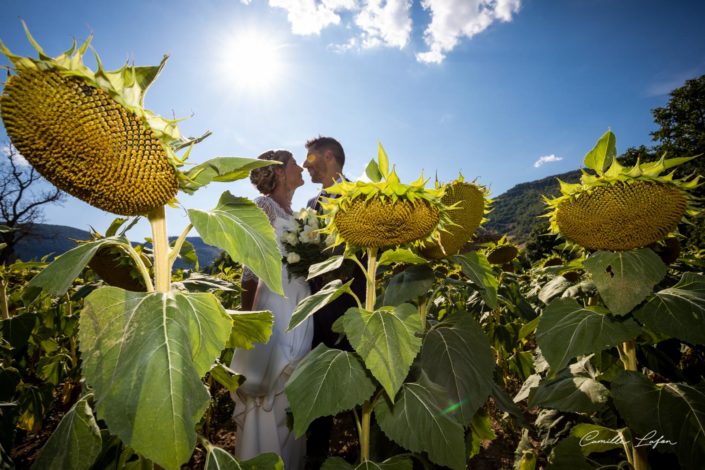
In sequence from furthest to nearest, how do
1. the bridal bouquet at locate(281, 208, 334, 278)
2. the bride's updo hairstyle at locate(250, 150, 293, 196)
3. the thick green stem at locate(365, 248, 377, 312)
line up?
the bride's updo hairstyle at locate(250, 150, 293, 196) → the bridal bouquet at locate(281, 208, 334, 278) → the thick green stem at locate(365, 248, 377, 312)

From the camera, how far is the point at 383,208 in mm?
1483

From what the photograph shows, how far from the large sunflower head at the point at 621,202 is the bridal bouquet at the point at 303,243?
1.72 metres

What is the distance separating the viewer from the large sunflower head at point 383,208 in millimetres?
1483

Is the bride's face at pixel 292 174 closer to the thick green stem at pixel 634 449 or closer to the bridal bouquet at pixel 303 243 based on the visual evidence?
the bridal bouquet at pixel 303 243

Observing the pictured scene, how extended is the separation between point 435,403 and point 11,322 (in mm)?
4358

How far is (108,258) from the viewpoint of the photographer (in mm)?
1613

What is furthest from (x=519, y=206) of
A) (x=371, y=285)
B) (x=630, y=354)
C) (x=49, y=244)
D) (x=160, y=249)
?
(x=49, y=244)

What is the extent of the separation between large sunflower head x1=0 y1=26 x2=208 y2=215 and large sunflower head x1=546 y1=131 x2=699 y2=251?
5.61 feet

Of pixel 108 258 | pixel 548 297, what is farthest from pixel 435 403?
pixel 108 258

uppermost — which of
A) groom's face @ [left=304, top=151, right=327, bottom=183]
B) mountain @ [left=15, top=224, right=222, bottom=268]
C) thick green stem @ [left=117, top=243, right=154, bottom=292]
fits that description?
mountain @ [left=15, top=224, right=222, bottom=268]

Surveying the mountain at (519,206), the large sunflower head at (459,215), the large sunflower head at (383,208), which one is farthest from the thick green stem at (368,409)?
the mountain at (519,206)

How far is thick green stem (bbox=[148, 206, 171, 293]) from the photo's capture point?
1046mm

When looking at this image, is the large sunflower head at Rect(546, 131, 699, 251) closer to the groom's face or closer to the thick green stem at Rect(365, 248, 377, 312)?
the thick green stem at Rect(365, 248, 377, 312)

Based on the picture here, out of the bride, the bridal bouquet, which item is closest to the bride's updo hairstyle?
the bride
